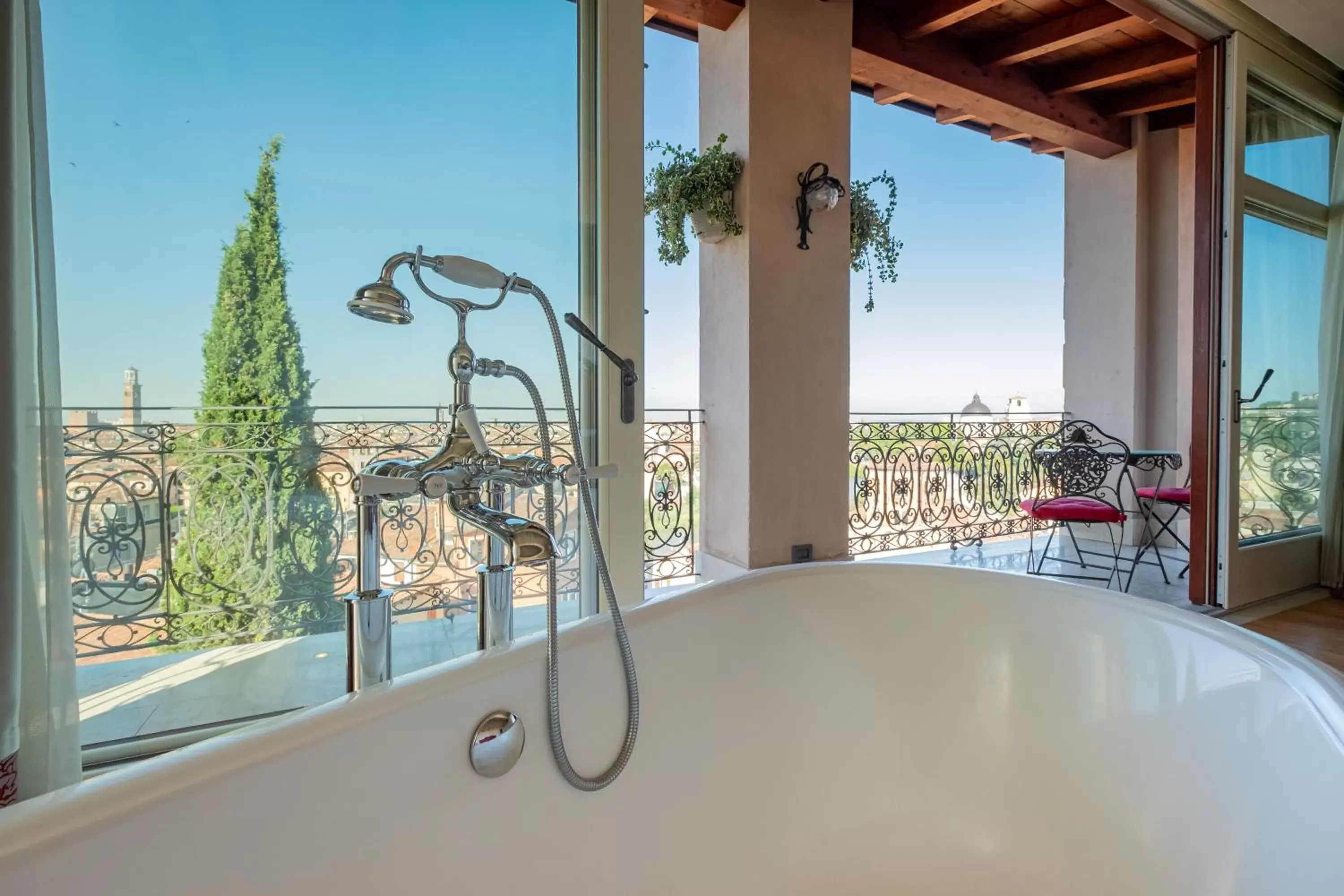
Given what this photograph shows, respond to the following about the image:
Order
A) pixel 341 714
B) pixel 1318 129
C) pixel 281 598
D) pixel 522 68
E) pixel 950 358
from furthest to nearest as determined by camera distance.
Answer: pixel 950 358, pixel 1318 129, pixel 522 68, pixel 281 598, pixel 341 714

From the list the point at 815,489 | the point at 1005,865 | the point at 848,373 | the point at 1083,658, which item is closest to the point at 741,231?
the point at 848,373

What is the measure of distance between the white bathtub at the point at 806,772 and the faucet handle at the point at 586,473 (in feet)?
0.83

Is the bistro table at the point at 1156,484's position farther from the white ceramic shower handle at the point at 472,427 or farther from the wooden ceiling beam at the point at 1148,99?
the white ceramic shower handle at the point at 472,427

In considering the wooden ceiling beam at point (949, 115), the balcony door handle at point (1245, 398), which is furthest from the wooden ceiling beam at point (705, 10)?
the balcony door handle at point (1245, 398)

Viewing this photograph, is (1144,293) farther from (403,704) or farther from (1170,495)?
(403,704)

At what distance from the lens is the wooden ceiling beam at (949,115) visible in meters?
4.01

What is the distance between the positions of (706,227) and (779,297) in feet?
1.39

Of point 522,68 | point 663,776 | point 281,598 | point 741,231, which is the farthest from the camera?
point 741,231

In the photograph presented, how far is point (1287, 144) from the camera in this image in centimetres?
288

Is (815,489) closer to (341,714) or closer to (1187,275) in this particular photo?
(341,714)

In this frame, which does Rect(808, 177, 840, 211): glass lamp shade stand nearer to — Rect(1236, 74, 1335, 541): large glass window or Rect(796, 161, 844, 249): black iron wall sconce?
Rect(796, 161, 844, 249): black iron wall sconce

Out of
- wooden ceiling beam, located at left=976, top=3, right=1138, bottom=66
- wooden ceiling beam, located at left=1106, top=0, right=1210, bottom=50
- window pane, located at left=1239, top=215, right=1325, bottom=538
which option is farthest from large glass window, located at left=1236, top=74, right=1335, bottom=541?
wooden ceiling beam, located at left=976, top=3, right=1138, bottom=66

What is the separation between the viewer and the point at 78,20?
125 cm

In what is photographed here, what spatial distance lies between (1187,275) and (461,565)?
184 inches
